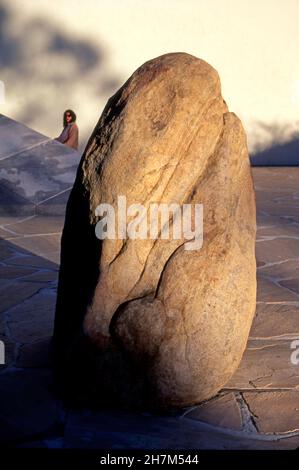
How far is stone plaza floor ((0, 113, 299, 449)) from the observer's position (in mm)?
4000

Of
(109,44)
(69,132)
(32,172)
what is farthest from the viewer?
(109,44)

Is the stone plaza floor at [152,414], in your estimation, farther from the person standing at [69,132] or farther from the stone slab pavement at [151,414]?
the person standing at [69,132]

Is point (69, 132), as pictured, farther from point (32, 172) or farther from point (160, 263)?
point (160, 263)

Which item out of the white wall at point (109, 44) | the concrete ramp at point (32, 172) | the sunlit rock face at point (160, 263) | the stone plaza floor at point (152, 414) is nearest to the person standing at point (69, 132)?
the concrete ramp at point (32, 172)

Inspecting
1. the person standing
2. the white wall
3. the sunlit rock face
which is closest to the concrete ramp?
the person standing

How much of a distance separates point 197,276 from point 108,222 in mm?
501

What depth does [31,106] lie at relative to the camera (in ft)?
41.5

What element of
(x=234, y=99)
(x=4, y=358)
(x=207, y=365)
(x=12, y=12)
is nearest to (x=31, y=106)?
(x=12, y=12)

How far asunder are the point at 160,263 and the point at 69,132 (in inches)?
289

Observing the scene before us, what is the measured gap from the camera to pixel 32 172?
9805mm

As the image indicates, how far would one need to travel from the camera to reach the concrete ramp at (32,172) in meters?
9.44

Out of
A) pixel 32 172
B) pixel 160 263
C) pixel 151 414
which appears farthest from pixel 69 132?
pixel 151 414

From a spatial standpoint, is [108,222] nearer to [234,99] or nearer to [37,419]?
[37,419]
